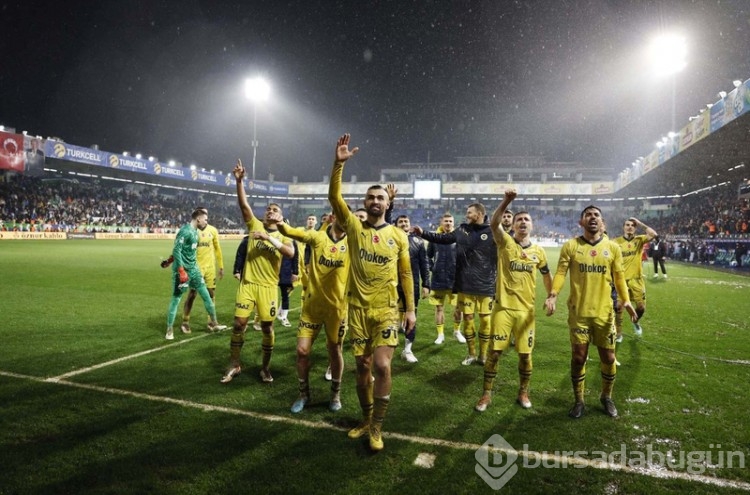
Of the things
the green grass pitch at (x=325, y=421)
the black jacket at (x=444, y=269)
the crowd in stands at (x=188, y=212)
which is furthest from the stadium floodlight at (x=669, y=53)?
the black jacket at (x=444, y=269)

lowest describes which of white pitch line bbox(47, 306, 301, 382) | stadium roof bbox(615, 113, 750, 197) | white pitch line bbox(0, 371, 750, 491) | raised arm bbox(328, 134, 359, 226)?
white pitch line bbox(0, 371, 750, 491)

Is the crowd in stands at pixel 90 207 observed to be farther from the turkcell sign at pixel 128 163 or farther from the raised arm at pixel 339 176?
the raised arm at pixel 339 176

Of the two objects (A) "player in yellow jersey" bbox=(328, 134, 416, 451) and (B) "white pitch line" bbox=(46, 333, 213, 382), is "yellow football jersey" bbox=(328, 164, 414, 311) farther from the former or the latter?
(B) "white pitch line" bbox=(46, 333, 213, 382)

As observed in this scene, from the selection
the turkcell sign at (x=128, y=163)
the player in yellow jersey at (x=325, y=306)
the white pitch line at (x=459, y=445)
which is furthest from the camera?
the turkcell sign at (x=128, y=163)

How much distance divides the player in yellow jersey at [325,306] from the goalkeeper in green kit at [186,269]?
149 inches

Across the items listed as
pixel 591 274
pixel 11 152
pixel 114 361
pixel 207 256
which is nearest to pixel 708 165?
pixel 591 274

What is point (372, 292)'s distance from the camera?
4062 mm

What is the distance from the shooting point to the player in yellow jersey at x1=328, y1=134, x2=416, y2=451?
3.93 meters

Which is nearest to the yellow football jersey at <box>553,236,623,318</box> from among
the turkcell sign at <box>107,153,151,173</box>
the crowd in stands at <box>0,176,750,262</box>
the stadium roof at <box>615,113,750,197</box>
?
the stadium roof at <box>615,113,750,197</box>

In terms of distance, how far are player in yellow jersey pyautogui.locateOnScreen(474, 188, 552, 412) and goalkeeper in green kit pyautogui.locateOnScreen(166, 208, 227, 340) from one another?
5370 millimetres

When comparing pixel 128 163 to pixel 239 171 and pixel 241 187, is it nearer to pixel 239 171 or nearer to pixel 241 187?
pixel 241 187

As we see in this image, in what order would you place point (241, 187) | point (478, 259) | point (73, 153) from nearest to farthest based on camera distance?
point (241, 187)
point (478, 259)
point (73, 153)

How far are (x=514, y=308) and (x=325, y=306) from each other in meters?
2.18

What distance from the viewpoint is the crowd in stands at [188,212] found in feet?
105
